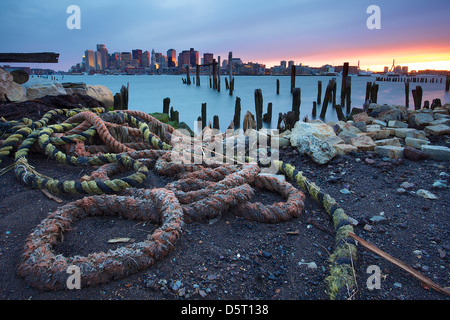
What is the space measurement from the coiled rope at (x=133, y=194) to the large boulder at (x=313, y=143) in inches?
33.6

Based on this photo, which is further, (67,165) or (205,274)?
(67,165)

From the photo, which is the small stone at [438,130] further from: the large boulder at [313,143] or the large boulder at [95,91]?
the large boulder at [95,91]

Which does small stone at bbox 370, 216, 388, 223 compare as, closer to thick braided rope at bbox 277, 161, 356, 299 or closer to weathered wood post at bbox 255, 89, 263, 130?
thick braided rope at bbox 277, 161, 356, 299

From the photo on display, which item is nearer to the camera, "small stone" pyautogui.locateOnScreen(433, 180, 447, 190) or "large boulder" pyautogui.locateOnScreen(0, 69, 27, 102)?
"small stone" pyautogui.locateOnScreen(433, 180, 447, 190)

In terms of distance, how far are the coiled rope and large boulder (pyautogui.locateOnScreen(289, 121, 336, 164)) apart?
0.85m

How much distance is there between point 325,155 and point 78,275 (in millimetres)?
3577

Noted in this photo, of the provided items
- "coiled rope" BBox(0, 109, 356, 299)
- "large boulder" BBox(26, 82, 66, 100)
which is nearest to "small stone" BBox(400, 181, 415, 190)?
"coiled rope" BBox(0, 109, 356, 299)

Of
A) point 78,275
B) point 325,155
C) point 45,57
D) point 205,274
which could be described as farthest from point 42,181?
point 45,57

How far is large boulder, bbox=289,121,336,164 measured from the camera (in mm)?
4323

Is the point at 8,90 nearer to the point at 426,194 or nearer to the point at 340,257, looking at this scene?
the point at 340,257

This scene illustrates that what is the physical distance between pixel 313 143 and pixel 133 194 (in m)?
2.88

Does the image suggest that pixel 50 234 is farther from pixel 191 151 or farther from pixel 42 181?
pixel 191 151

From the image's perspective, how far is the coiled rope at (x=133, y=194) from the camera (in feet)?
6.40

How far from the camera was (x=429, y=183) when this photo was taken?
3549mm
